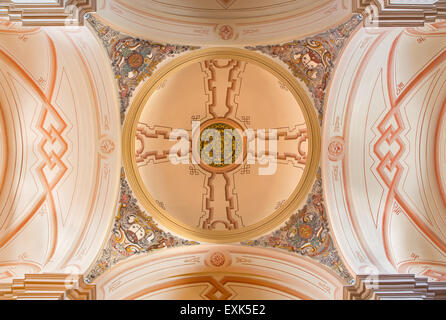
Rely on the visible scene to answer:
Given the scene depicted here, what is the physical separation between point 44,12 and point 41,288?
4864 millimetres

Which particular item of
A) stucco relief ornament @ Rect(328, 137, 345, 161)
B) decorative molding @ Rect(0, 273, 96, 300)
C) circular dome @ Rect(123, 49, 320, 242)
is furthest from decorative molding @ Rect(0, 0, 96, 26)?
stucco relief ornament @ Rect(328, 137, 345, 161)

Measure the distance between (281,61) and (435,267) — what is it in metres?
5.43

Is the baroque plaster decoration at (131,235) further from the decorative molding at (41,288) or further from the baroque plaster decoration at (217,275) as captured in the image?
the decorative molding at (41,288)

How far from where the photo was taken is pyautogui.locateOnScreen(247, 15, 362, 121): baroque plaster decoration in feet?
25.0

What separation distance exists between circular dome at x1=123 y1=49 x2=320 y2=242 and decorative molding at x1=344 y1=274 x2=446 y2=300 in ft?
8.08

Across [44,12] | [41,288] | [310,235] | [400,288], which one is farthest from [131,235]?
[400,288]

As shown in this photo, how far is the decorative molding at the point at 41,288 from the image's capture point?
657 centimetres

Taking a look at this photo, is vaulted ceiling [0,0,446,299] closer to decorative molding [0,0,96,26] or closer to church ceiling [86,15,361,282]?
church ceiling [86,15,361,282]

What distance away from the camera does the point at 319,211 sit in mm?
8461

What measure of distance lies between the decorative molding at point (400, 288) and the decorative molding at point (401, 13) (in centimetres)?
450
